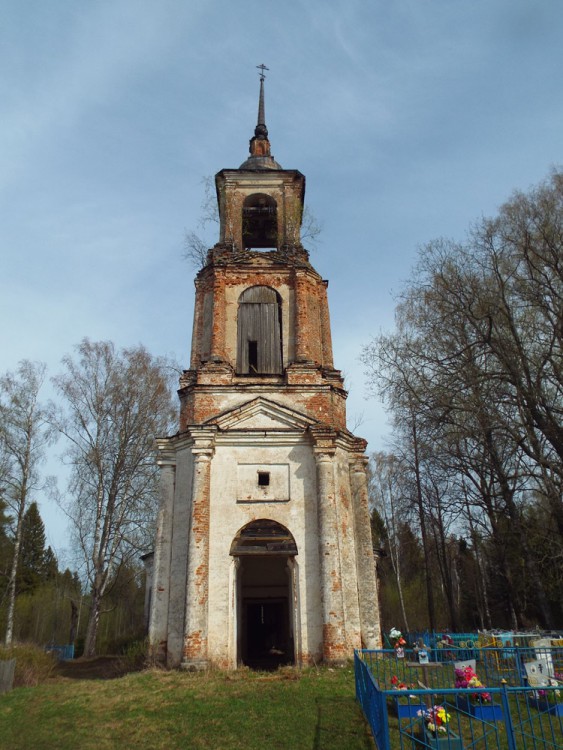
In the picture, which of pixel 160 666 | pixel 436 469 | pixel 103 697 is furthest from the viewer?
pixel 436 469

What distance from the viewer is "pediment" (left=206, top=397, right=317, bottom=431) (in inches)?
563

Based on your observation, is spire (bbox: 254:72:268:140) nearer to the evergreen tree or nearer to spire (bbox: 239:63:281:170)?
spire (bbox: 239:63:281:170)

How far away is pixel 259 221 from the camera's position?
19859 mm

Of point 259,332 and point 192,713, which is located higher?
point 259,332

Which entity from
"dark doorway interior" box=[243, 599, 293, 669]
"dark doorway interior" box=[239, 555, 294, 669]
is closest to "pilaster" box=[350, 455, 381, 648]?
"dark doorway interior" box=[239, 555, 294, 669]

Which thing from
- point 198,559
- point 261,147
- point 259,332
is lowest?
point 198,559

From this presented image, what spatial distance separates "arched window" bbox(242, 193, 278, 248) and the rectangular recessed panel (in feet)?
29.6

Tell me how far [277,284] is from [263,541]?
782 centimetres

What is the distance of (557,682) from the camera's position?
30.0ft

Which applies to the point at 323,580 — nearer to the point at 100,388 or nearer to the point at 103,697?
the point at 103,697

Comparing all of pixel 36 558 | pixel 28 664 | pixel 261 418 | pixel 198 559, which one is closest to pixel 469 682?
pixel 198 559

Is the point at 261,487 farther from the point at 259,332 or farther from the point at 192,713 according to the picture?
the point at 192,713

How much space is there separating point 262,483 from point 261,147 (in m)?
13.8

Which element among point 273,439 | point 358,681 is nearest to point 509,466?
point 273,439
